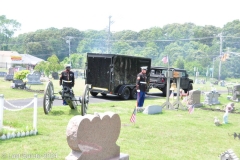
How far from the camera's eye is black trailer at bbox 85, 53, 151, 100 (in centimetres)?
1769

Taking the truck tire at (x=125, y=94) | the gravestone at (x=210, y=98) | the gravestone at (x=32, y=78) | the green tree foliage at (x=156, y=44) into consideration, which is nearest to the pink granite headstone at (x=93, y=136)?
the truck tire at (x=125, y=94)

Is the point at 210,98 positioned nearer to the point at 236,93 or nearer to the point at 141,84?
the point at 236,93

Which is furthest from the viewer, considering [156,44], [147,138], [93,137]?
[156,44]

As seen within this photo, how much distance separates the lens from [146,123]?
35.7 feet

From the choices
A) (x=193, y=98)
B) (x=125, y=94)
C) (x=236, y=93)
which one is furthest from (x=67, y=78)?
(x=236, y=93)

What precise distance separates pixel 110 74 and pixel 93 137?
12.4 meters

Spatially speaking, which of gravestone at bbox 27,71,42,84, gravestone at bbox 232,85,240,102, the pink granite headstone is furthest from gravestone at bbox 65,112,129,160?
gravestone at bbox 27,71,42,84

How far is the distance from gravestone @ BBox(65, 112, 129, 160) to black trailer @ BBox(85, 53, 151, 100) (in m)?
11.9

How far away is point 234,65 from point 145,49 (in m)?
21.2

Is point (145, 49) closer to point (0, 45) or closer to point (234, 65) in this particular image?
point (234, 65)

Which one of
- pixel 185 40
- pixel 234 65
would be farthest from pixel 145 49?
pixel 234 65

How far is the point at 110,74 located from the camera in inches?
693

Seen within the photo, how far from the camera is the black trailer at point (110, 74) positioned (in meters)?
17.7

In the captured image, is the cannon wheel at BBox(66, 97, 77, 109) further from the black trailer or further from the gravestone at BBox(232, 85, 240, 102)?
the gravestone at BBox(232, 85, 240, 102)
